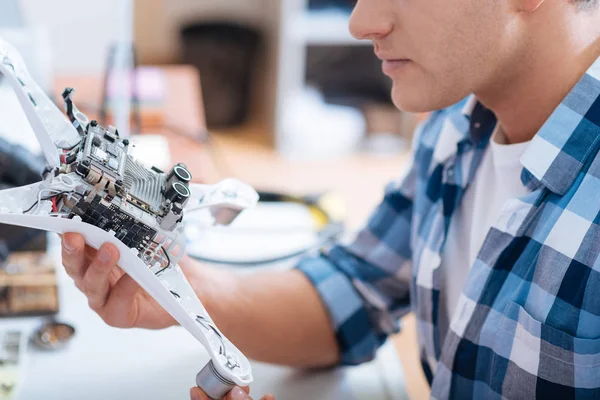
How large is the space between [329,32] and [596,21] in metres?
1.85

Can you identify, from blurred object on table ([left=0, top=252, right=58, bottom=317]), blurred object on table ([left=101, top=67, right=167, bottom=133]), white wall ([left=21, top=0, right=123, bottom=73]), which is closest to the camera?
blurred object on table ([left=0, top=252, right=58, bottom=317])

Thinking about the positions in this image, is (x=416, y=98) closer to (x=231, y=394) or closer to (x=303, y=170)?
(x=231, y=394)

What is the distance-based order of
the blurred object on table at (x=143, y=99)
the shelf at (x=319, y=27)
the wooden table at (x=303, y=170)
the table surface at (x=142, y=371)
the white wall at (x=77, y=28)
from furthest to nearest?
the shelf at (x=319, y=27) → the wooden table at (x=303, y=170) → the white wall at (x=77, y=28) → the blurred object on table at (x=143, y=99) → the table surface at (x=142, y=371)

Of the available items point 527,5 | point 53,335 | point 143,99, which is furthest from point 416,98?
point 143,99

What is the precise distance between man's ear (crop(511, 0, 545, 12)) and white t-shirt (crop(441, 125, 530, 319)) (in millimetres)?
146

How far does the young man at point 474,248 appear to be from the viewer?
66cm

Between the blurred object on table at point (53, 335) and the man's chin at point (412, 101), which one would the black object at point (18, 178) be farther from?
the man's chin at point (412, 101)

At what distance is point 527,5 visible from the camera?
0.70 metres

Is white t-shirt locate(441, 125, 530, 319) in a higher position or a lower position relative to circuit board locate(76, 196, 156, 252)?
lower

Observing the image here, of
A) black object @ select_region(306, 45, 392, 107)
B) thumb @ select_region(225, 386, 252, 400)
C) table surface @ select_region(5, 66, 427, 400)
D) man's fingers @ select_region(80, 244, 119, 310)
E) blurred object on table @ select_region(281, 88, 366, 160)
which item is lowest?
blurred object on table @ select_region(281, 88, 366, 160)

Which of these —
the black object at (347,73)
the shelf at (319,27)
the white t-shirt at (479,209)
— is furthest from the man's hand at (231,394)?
the black object at (347,73)

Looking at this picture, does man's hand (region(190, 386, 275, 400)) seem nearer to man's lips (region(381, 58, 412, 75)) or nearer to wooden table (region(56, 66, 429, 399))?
man's lips (region(381, 58, 412, 75))

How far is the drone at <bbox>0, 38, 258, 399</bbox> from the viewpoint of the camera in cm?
52

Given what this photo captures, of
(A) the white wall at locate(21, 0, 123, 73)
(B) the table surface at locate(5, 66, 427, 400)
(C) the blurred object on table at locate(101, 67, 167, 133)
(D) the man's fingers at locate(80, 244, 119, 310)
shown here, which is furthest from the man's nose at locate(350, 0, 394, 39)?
(A) the white wall at locate(21, 0, 123, 73)
